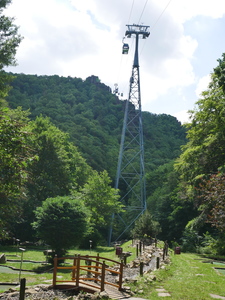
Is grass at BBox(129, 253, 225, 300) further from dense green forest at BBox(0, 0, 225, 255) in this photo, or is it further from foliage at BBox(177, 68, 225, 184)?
foliage at BBox(177, 68, 225, 184)

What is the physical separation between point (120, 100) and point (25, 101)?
33611mm

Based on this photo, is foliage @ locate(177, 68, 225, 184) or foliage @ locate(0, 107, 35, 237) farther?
foliage @ locate(177, 68, 225, 184)

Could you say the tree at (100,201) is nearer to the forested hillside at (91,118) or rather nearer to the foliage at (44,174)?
the foliage at (44,174)

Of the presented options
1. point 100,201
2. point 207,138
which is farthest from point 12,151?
point 100,201

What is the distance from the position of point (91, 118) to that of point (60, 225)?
2418 inches

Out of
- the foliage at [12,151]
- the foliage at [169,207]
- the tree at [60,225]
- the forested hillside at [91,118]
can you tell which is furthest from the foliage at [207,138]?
the forested hillside at [91,118]

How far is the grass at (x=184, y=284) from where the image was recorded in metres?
9.09

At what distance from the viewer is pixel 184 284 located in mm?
10547

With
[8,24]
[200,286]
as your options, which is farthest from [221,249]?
[8,24]

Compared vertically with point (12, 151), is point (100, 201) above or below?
below

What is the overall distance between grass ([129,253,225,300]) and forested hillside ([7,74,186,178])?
153 feet

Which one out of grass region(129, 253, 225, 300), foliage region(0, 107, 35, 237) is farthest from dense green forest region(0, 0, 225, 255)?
grass region(129, 253, 225, 300)

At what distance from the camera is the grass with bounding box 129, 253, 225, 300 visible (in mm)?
9092

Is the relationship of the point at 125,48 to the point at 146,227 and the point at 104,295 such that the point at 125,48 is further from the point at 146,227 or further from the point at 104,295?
the point at 104,295
